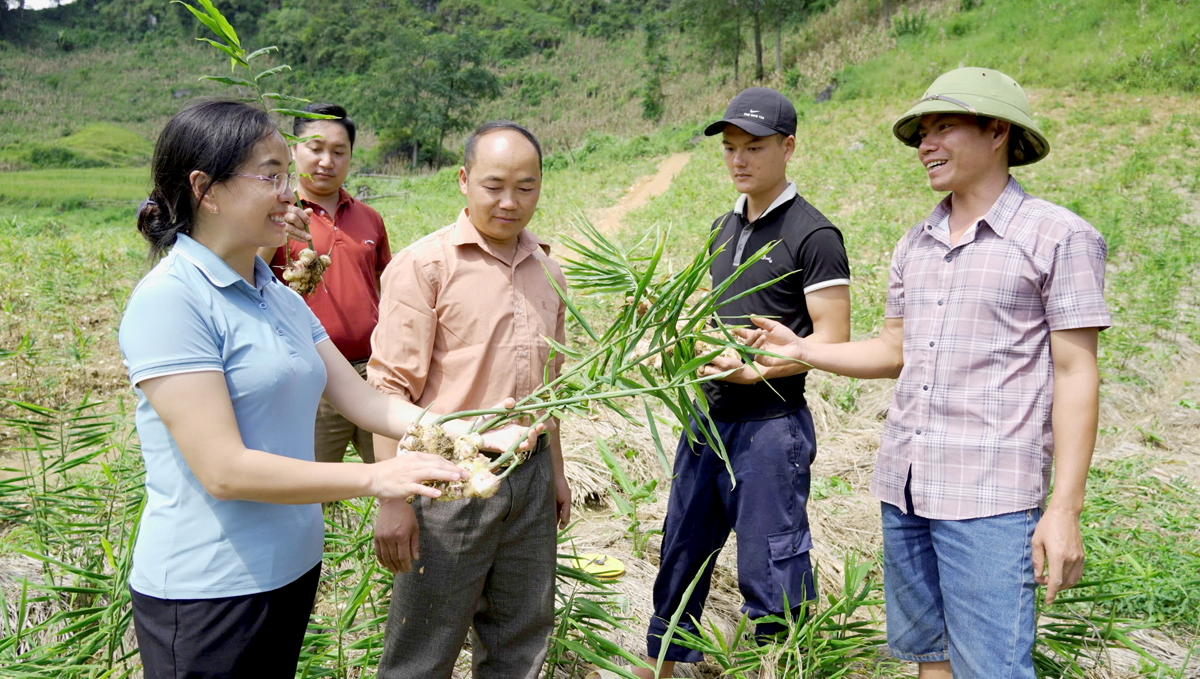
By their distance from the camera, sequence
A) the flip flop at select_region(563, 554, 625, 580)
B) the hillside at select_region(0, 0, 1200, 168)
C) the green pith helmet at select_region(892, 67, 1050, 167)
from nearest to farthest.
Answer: the green pith helmet at select_region(892, 67, 1050, 167) < the flip flop at select_region(563, 554, 625, 580) < the hillside at select_region(0, 0, 1200, 168)

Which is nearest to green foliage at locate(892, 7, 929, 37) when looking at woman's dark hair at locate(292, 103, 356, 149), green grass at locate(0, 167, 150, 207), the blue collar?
woman's dark hair at locate(292, 103, 356, 149)

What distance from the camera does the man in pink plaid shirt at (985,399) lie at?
143 cm

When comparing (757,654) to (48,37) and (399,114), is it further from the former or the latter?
(48,37)

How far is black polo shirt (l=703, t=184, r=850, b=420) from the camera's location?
1.97 m

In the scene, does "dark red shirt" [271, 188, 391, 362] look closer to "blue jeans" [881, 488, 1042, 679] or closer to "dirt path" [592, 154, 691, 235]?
"blue jeans" [881, 488, 1042, 679]

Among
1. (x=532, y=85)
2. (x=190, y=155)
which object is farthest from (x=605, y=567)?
(x=532, y=85)

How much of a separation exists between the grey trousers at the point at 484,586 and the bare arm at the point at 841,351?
63cm

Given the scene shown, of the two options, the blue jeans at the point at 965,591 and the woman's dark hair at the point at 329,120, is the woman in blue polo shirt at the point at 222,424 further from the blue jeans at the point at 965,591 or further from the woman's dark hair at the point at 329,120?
the woman's dark hair at the point at 329,120

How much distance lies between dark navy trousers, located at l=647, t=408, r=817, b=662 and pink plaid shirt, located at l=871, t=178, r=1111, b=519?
0.38 meters

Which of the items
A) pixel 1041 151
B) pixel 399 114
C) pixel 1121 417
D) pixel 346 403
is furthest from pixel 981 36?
pixel 399 114

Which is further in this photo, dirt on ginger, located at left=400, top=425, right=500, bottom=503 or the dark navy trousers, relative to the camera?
the dark navy trousers

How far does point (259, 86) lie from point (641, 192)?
1180cm

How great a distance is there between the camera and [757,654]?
1.96m

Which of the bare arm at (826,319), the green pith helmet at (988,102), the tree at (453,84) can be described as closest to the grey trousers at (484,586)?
the bare arm at (826,319)
